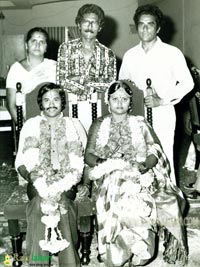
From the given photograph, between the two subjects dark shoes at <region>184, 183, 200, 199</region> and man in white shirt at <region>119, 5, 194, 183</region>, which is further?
dark shoes at <region>184, 183, 200, 199</region>

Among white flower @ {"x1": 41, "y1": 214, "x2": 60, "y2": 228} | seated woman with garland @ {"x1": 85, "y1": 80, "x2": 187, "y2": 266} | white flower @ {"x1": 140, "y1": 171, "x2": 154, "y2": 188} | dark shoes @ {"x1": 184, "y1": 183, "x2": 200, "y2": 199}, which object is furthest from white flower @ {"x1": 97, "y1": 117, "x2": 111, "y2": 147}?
dark shoes @ {"x1": 184, "y1": 183, "x2": 200, "y2": 199}

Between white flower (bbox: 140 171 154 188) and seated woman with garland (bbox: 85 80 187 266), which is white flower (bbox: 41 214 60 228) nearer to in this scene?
seated woman with garland (bbox: 85 80 187 266)


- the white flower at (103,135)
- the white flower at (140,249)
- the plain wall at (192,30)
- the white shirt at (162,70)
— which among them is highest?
the plain wall at (192,30)

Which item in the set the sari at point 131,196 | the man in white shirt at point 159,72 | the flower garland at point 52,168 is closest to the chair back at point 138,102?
the man in white shirt at point 159,72

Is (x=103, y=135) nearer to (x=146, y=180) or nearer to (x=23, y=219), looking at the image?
(x=146, y=180)

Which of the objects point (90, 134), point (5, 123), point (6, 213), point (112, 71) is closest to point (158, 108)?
point (112, 71)

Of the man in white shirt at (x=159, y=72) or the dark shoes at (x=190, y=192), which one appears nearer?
the man in white shirt at (x=159, y=72)

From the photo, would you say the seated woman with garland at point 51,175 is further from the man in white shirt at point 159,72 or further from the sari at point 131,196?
the man in white shirt at point 159,72

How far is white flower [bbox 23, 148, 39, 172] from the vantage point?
2.97 m

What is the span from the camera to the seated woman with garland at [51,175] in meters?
2.76

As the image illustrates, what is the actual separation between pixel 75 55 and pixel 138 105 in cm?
68

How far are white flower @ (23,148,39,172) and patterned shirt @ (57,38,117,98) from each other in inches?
27.2

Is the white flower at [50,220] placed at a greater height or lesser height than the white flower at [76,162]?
lesser

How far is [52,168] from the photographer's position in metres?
3.02
